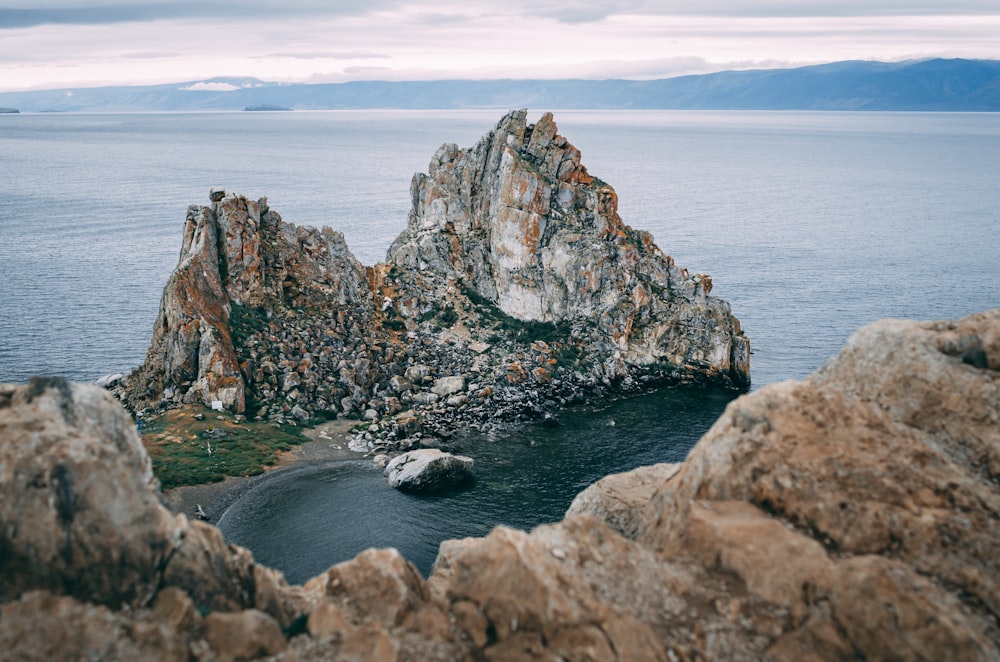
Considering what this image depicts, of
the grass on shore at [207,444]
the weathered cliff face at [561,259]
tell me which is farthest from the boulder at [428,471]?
the weathered cliff face at [561,259]

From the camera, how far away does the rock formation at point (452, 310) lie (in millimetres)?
70812

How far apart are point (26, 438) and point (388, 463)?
40.6 meters

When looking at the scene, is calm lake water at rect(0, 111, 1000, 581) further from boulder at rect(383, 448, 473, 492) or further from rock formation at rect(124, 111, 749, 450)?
rock formation at rect(124, 111, 749, 450)

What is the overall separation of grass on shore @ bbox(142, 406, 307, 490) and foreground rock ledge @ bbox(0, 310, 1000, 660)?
113 ft

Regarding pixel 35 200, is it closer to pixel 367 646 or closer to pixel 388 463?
pixel 388 463

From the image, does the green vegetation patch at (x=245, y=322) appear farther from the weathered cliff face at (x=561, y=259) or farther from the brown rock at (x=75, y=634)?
the brown rock at (x=75, y=634)

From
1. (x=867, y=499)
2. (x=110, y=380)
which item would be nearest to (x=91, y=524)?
(x=867, y=499)

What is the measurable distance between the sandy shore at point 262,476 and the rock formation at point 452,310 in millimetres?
2742

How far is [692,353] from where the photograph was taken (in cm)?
8281

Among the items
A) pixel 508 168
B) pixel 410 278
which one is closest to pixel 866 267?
pixel 508 168

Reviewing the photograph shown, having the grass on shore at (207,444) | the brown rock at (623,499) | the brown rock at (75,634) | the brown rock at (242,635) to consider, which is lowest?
the grass on shore at (207,444)

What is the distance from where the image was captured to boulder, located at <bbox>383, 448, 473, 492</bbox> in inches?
2318

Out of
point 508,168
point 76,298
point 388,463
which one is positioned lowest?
point 388,463

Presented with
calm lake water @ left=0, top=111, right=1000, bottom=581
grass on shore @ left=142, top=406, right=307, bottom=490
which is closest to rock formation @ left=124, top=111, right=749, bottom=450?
grass on shore @ left=142, top=406, right=307, bottom=490
